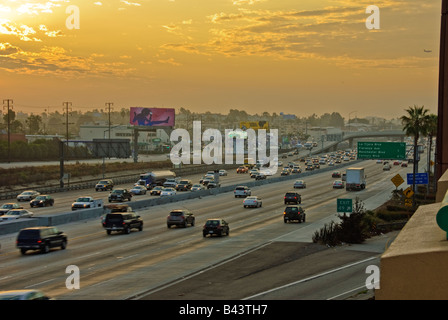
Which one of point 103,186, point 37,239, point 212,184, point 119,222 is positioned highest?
point 37,239

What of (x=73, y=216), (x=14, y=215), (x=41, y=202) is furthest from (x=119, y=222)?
(x=41, y=202)

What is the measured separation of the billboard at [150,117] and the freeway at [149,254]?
3669 inches

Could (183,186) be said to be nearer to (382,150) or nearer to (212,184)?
(212,184)

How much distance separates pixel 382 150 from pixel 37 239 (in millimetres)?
49556

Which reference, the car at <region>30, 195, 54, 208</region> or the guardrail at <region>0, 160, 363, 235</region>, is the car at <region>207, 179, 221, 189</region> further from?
the car at <region>30, 195, 54, 208</region>

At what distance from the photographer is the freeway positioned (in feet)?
85.8

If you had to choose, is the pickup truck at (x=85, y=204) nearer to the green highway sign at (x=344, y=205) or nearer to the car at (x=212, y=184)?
the green highway sign at (x=344, y=205)

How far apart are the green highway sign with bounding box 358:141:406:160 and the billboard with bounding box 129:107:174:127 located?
8927cm

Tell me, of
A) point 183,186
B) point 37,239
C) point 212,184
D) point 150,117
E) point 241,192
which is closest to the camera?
point 37,239

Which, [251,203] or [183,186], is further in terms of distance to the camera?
[183,186]

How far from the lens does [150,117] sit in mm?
160750

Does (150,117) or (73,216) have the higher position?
(150,117)

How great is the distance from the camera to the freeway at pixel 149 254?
26156 mm
